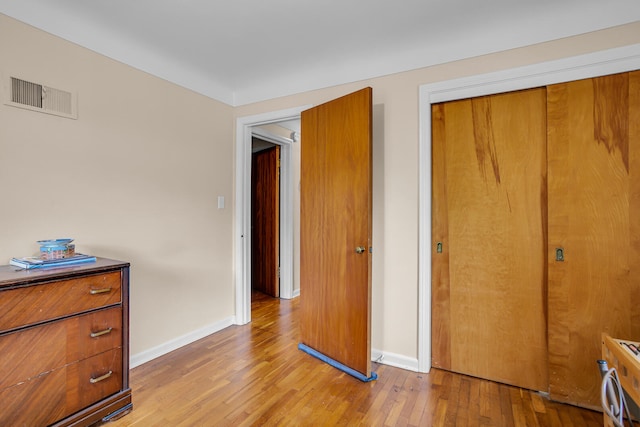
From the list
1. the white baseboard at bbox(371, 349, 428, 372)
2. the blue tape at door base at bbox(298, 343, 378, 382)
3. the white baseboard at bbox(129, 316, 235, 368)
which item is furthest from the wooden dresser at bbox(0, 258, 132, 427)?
the white baseboard at bbox(371, 349, 428, 372)

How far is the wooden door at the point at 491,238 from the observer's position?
2.02 m

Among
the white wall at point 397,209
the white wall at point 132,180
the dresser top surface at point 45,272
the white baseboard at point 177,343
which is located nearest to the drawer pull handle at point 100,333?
the dresser top surface at point 45,272

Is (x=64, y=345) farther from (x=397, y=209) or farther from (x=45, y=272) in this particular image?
(x=397, y=209)

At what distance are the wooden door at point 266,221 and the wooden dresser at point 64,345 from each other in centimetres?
246

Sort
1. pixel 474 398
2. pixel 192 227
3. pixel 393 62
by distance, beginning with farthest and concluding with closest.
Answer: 1. pixel 192 227
2. pixel 393 62
3. pixel 474 398

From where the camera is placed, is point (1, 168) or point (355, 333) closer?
point (1, 168)

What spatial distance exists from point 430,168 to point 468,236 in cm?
53

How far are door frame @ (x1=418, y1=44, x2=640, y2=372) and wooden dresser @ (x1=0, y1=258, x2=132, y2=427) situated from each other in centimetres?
186

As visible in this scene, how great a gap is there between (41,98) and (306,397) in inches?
92.8

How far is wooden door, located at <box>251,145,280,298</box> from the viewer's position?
13.7 ft

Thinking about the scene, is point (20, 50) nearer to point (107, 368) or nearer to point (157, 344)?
point (107, 368)

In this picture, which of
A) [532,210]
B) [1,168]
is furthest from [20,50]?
[532,210]

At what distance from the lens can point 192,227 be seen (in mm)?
2775

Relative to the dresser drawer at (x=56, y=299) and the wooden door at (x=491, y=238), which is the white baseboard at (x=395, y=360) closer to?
the wooden door at (x=491, y=238)
